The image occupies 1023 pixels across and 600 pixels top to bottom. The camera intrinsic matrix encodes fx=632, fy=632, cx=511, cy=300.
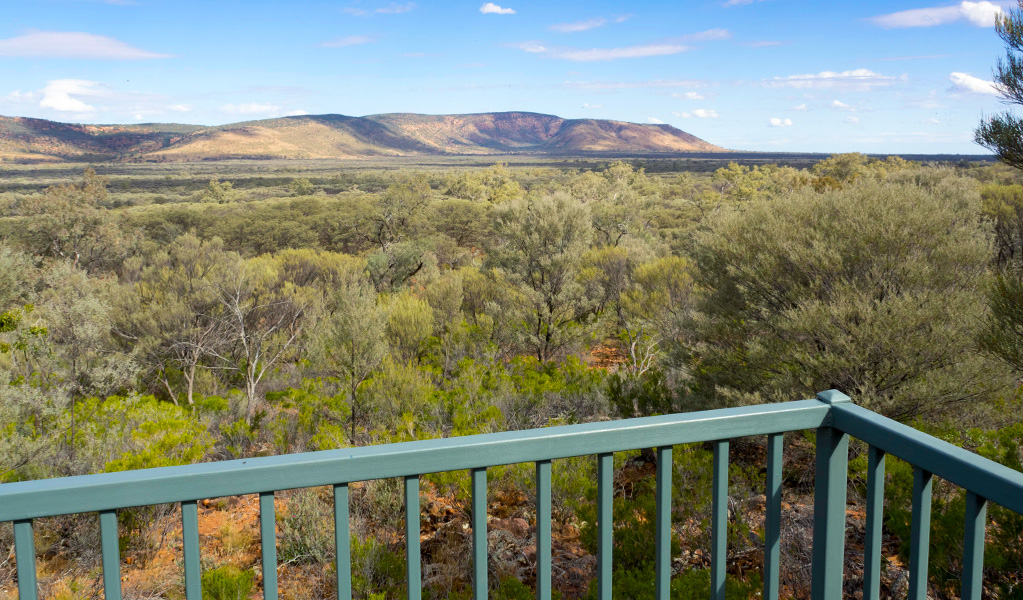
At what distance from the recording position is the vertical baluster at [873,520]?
1361 millimetres

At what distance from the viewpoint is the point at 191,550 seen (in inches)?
43.7

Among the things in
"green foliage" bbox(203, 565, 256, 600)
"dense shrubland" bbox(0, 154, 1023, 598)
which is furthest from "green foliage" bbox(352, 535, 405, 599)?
"green foliage" bbox(203, 565, 256, 600)

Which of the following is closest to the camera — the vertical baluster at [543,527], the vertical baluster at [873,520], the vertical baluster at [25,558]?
the vertical baluster at [25,558]

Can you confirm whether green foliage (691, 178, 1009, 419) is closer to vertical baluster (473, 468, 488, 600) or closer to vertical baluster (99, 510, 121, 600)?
vertical baluster (473, 468, 488, 600)

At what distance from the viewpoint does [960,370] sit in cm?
692

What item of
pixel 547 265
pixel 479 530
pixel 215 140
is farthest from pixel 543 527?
pixel 215 140

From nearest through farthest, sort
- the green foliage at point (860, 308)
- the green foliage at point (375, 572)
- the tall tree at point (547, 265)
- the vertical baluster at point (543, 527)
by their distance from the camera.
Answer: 1. the vertical baluster at point (543, 527)
2. the green foliage at point (375, 572)
3. the green foliage at point (860, 308)
4. the tall tree at point (547, 265)

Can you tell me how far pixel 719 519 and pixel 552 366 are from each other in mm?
11105

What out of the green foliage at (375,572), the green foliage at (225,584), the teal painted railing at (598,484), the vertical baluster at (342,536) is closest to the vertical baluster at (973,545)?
the teal painted railing at (598,484)

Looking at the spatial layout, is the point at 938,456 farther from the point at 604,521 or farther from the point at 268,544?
the point at 268,544

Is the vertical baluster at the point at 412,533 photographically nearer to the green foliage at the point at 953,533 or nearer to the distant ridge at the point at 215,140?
the green foliage at the point at 953,533

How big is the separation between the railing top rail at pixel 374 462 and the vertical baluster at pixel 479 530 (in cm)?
4

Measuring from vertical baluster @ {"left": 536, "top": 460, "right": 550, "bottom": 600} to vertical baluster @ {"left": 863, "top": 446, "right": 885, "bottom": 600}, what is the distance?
2.22 feet

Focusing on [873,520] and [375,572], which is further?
[375,572]
